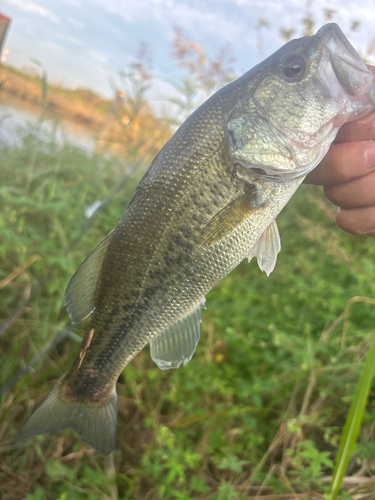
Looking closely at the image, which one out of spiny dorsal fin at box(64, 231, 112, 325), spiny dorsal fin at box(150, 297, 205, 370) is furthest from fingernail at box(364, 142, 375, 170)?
spiny dorsal fin at box(64, 231, 112, 325)

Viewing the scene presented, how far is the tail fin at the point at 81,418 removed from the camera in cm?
127

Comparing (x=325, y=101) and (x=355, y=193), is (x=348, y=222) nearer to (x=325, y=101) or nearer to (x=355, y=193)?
(x=355, y=193)

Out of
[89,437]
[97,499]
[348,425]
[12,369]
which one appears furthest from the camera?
[12,369]

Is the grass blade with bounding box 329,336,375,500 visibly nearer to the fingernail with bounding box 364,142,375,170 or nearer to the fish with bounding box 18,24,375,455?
the fish with bounding box 18,24,375,455

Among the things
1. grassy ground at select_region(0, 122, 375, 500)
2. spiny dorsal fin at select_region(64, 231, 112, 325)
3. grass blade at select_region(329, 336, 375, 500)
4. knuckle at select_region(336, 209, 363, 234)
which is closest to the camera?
grass blade at select_region(329, 336, 375, 500)

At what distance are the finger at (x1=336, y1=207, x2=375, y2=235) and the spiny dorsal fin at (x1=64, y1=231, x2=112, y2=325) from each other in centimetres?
105

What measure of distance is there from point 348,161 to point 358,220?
31cm

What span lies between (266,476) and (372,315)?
1295 millimetres

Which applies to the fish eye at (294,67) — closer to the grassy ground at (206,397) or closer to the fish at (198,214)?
the fish at (198,214)

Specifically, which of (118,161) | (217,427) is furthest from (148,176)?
(118,161)

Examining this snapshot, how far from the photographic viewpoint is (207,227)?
3.93ft

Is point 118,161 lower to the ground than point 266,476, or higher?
higher

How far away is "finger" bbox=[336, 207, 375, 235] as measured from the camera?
4.82 ft

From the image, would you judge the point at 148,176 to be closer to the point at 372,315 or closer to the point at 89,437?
the point at 89,437
